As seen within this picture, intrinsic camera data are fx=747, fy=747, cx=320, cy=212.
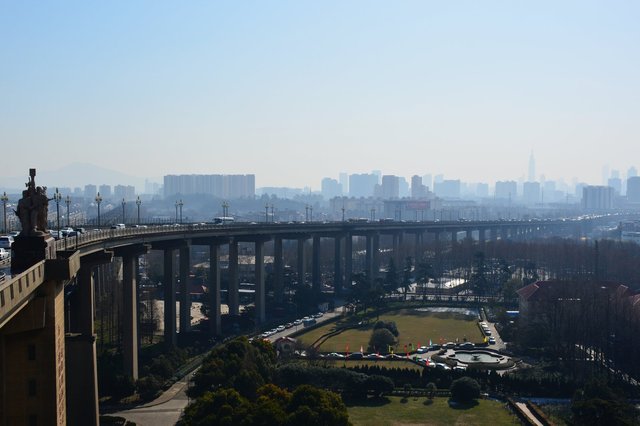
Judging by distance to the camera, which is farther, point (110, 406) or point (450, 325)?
point (450, 325)

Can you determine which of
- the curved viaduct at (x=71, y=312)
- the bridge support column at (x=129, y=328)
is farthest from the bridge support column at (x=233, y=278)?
the bridge support column at (x=129, y=328)

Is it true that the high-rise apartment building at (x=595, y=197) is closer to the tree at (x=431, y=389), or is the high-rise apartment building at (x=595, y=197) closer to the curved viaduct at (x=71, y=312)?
the curved viaduct at (x=71, y=312)

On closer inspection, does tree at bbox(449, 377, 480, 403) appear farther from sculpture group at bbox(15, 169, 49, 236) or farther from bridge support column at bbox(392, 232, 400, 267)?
bridge support column at bbox(392, 232, 400, 267)

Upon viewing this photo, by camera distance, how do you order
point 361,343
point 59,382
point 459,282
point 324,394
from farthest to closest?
point 459,282
point 361,343
point 324,394
point 59,382

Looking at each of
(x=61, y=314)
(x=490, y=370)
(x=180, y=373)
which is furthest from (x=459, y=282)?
(x=61, y=314)

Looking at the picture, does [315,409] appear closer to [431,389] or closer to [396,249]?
[431,389]

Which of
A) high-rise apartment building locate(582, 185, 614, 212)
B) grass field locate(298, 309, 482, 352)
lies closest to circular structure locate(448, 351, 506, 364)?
grass field locate(298, 309, 482, 352)

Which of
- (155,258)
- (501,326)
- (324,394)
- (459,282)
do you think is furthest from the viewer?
(155,258)

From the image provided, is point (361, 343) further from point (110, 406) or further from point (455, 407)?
point (110, 406)
